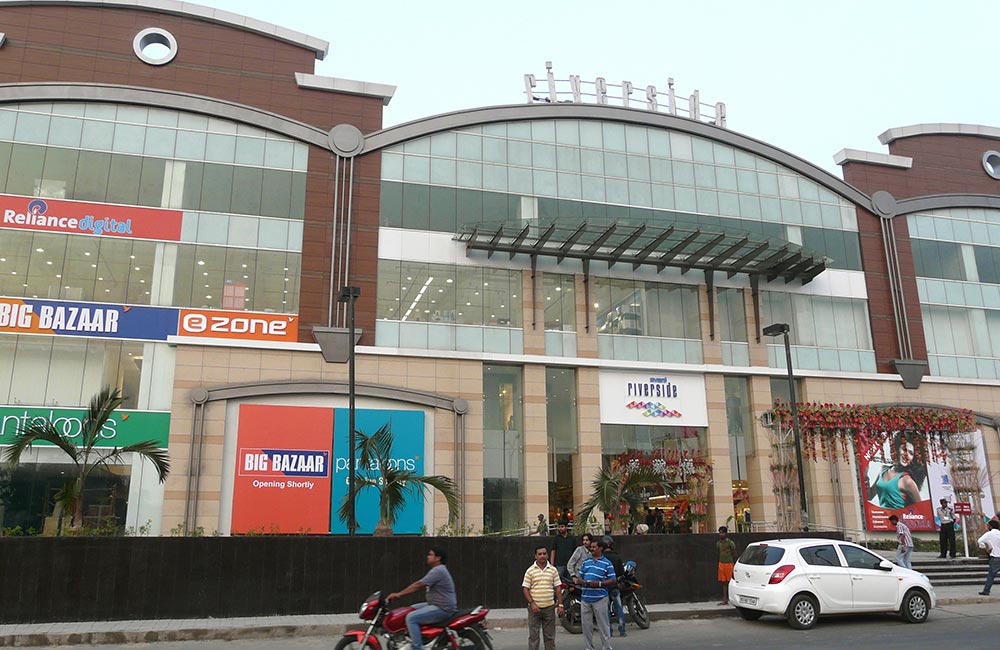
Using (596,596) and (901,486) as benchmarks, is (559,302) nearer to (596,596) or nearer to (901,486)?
(901,486)

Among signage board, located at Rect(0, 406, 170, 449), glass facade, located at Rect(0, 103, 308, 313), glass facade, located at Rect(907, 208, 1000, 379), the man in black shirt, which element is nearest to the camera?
the man in black shirt

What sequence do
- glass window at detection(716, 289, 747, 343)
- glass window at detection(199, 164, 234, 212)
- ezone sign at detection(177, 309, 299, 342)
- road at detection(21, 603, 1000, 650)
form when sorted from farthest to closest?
glass window at detection(716, 289, 747, 343) → glass window at detection(199, 164, 234, 212) → ezone sign at detection(177, 309, 299, 342) → road at detection(21, 603, 1000, 650)

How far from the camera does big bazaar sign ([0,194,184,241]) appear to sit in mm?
26469

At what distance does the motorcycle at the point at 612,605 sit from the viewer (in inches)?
619

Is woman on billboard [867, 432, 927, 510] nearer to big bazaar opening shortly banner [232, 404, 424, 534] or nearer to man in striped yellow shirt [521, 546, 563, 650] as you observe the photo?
big bazaar opening shortly banner [232, 404, 424, 534]

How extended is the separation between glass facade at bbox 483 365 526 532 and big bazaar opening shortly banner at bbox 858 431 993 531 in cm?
1382

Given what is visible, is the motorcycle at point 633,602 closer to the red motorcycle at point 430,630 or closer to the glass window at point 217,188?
the red motorcycle at point 430,630

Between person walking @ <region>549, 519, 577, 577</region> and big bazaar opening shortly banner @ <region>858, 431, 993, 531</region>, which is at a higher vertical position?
big bazaar opening shortly banner @ <region>858, 431, 993, 531</region>

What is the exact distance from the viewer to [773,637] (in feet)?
47.8

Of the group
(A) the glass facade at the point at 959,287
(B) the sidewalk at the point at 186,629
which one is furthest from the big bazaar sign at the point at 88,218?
(A) the glass facade at the point at 959,287

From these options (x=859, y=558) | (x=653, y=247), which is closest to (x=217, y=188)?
(x=653, y=247)

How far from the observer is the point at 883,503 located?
31.6m

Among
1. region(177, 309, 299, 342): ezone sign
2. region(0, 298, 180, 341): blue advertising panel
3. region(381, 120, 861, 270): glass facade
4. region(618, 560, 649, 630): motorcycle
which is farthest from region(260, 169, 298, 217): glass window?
region(618, 560, 649, 630): motorcycle

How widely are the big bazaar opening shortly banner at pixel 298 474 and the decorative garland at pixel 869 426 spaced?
1435cm
